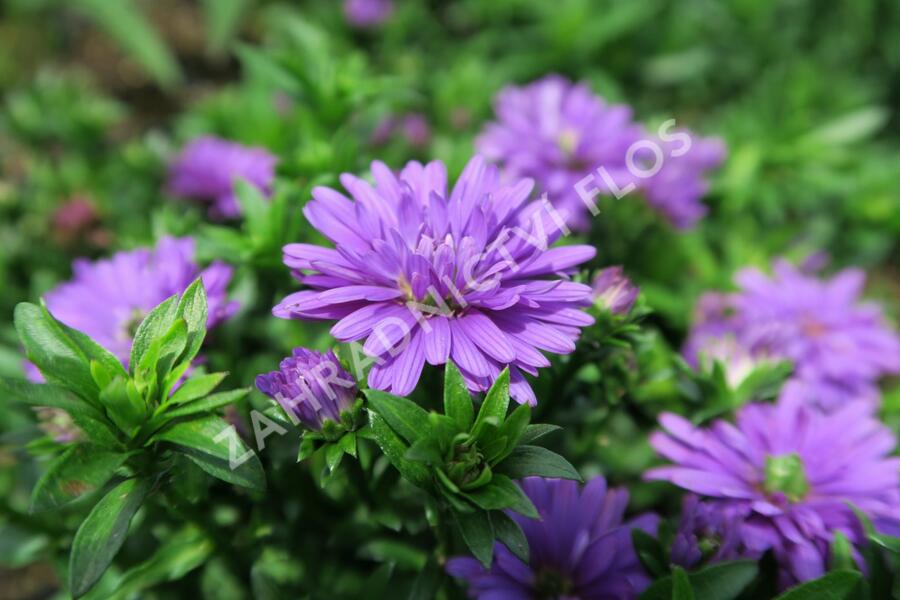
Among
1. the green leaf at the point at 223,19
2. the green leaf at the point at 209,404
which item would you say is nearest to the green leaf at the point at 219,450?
the green leaf at the point at 209,404

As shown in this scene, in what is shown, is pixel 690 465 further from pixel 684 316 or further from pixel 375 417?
pixel 684 316

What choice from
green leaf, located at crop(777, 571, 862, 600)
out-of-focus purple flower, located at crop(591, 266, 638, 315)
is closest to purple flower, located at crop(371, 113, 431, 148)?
out-of-focus purple flower, located at crop(591, 266, 638, 315)

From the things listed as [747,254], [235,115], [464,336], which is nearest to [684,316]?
[747,254]

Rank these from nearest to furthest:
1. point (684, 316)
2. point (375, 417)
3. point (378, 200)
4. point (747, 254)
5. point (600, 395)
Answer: point (375, 417), point (378, 200), point (600, 395), point (684, 316), point (747, 254)

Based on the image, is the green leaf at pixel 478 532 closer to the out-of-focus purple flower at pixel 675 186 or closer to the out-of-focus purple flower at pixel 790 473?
the out-of-focus purple flower at pixel 790 473

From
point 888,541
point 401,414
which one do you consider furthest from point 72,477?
point 888,541

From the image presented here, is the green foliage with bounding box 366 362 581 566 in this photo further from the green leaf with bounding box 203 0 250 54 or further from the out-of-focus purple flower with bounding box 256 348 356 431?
the green leaf with bounding box 203 0 250 54

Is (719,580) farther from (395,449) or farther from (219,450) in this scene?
(219,450)
